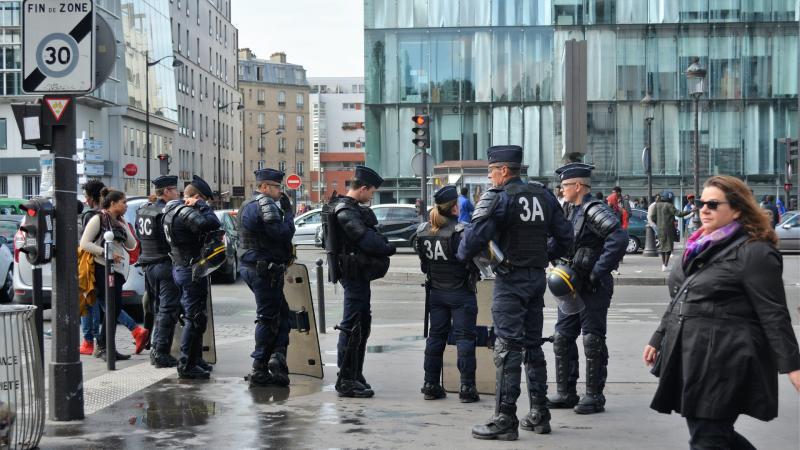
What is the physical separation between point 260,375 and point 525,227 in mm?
3015

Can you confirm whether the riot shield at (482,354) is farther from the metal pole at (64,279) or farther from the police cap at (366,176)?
the metal pole at (64,279)

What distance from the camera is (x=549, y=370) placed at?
401 inches

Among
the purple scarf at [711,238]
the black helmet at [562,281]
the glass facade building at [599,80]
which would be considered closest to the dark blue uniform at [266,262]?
the black helmet at [562,281]

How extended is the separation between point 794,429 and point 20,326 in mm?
5235

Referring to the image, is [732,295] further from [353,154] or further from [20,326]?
[353,154]

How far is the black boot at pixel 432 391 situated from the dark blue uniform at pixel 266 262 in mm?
1314

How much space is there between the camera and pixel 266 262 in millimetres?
8922

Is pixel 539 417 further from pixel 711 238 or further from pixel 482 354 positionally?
pixel 711 238

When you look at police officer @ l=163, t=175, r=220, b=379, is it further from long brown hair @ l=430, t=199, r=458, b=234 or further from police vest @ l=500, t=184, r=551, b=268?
police vest @ l=500, t=184, r=551, b=268

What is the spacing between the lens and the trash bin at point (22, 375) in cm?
623

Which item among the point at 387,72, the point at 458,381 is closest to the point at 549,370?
the point at 458,381

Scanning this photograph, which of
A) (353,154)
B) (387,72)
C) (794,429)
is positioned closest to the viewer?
(794,429)

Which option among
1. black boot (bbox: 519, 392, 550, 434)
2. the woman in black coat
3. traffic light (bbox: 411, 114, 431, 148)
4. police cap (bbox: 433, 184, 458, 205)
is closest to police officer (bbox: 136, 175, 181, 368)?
police cap (bbox: 433, 184, 458, 205)

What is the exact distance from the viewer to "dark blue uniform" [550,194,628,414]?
25.7ft
